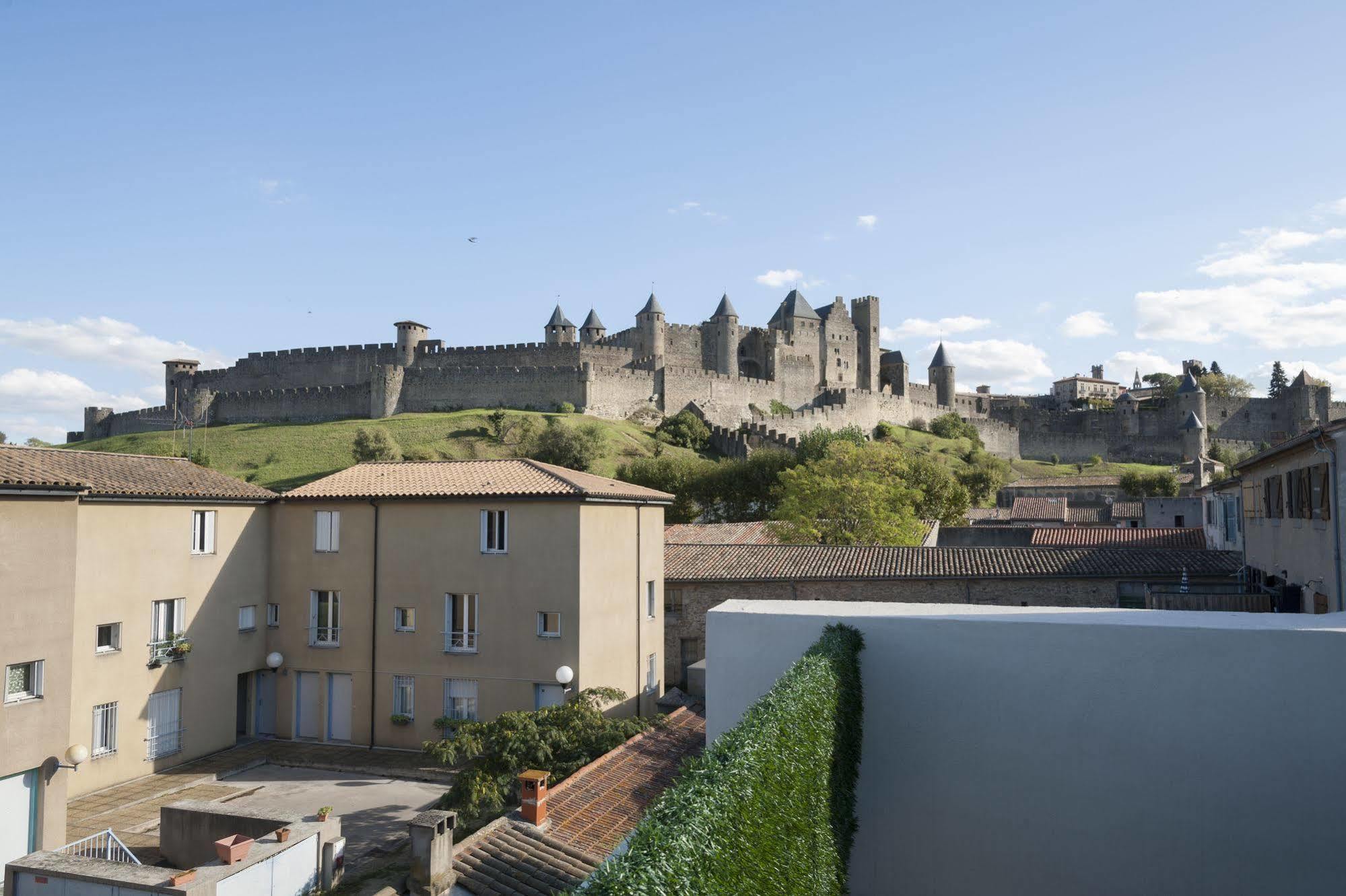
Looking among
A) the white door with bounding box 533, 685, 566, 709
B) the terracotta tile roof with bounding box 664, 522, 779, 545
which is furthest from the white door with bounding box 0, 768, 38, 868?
the terracotta tile roof with bounding box 664, 522, 779, 545

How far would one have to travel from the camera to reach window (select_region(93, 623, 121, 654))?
18.1 m

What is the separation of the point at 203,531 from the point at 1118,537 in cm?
2855

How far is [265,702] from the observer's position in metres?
21.9

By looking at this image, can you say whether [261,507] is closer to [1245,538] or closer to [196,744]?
[196,744]

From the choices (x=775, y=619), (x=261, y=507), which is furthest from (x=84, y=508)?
(x=775, y=619)

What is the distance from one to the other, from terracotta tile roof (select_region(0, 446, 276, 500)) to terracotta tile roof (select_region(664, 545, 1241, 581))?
12.9m

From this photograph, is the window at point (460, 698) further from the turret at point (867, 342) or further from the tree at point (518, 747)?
the turret at point (867, 342)

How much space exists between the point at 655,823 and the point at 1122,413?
9799 centimetres

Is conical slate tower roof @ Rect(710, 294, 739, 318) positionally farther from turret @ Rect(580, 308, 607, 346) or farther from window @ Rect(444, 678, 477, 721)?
window @ Rect(444, 678, 477, 721)

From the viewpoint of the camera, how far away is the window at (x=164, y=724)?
1898 cm

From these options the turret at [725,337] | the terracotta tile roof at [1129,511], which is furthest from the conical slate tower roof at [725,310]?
the terracotta tile roof at [1129,511]

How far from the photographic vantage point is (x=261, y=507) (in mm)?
22203

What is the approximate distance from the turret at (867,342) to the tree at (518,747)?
81.3m

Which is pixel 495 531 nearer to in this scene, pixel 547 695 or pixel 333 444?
pixel 547 695
